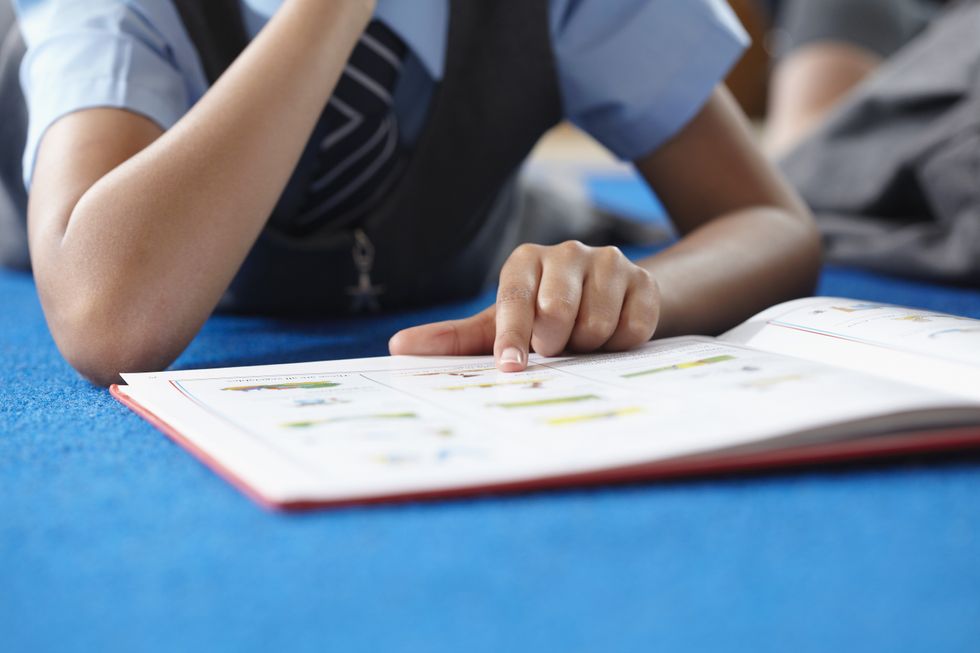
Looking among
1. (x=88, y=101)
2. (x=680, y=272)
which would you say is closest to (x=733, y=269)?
(x=680, y=272)

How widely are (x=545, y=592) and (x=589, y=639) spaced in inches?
0.9

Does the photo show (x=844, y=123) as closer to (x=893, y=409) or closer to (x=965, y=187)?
(x=965, y=187)

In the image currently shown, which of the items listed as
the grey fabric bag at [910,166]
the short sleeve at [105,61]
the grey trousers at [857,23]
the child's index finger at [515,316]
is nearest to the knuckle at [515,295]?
the child's index finger at [515,316]

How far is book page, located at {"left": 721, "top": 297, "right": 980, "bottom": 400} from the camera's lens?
397 millimetres

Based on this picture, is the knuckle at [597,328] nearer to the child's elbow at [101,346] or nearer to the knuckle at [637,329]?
the knuckle at [637,329]

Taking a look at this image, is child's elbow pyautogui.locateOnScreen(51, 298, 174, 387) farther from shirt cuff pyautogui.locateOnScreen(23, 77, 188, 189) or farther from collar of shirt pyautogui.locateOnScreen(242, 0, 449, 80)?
collar of shirt pyautogui.locateOnScreen(242, 0, 449, 80)

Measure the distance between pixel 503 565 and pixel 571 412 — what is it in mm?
97

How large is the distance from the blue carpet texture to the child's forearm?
0.73ft

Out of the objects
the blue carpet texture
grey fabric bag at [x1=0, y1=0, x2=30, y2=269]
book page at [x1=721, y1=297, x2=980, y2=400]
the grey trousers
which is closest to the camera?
the blue carpet texture

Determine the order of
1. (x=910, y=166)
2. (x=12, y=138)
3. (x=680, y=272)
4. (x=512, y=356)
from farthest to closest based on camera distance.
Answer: (x=910, y=166), (x=12, y=138), (x=680, y=272), (x=512, y=356)

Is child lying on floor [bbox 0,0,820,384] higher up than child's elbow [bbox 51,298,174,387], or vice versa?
child lying on floor [bbox 0,0,820,384]

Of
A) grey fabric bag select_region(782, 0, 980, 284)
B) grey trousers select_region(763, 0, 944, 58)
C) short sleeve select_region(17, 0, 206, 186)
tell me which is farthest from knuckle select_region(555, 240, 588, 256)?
grey trousers select_region(763, 0, 944, 58)

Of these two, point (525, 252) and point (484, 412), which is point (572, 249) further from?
point (484, 412)

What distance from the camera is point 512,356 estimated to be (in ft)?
1.47
